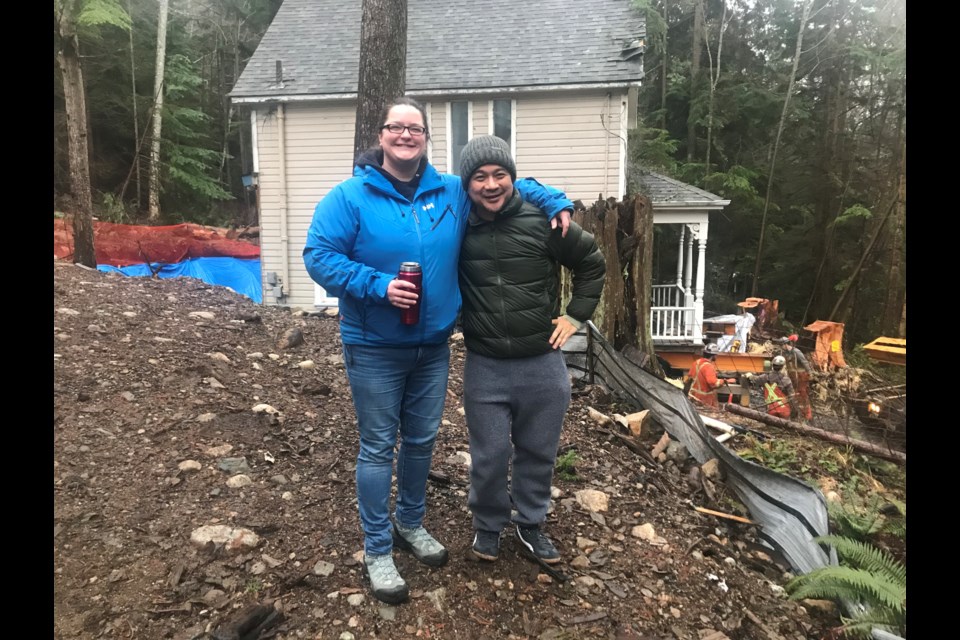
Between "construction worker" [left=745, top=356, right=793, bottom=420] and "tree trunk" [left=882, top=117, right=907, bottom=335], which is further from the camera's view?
"tree trunk" [left=882, top=117, right=907, bottom=335]

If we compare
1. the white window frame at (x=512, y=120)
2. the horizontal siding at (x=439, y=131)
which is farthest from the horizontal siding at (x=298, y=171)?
the white window frame at (x=512, y=120)

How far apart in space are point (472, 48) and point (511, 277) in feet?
38.3

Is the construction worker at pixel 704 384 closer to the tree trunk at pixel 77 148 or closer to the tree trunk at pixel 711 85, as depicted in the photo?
the tree trunk at pixel 77 148

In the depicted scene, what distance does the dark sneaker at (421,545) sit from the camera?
2.76m

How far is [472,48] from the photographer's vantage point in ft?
41.8

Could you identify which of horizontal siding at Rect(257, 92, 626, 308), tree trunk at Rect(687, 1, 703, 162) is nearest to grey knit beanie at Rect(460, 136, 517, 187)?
horizontal siding at Rect(257, 92, 626, 308)

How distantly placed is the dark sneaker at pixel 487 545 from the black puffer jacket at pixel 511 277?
0.90m

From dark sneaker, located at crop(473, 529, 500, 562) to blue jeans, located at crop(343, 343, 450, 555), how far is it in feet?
1.41

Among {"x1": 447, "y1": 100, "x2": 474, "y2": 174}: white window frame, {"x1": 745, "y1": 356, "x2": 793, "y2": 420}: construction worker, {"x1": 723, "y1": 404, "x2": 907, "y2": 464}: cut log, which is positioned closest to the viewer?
{"x1": 723, "y1": 404, "x2": 907, "y2": 464}: cut log

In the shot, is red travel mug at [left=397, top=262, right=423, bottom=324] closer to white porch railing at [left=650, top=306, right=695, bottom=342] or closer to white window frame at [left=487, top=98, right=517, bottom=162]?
white window frame at [left=487, top=98, right=517, bottom=162]

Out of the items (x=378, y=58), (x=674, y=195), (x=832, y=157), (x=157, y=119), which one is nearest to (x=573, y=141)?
(x=674, y=195)

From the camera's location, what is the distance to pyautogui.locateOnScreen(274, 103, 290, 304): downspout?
12367 millimetres

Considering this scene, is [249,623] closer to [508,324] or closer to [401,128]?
[508,324]

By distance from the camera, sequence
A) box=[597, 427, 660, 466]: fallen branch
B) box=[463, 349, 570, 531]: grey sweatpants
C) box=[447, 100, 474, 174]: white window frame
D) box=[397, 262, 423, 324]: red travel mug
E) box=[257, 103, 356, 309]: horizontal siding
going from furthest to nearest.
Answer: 1. box=[257, 103, 356, 309]: horizontal siding
2. box=[447, 100, 474, 174]: white window frame
3. box=[597, 427, 660, 466]: fallen branch
4. box=[463, 349, 570, 531]: grey sweatpants
5. box=[397, 262, 423, 324]: red travel mug
